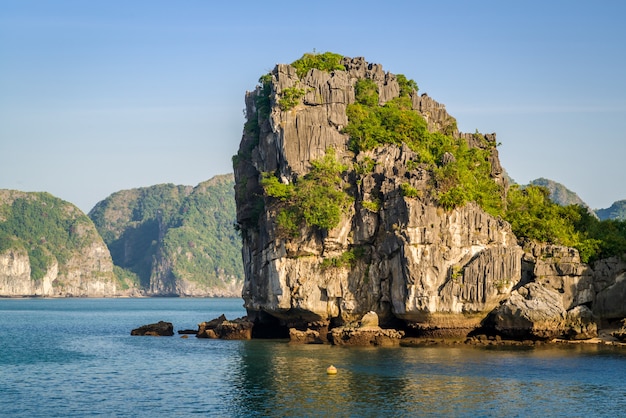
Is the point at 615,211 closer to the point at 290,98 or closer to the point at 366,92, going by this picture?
the point at 366,92

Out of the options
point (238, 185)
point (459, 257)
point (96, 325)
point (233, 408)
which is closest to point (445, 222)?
point (459, 257)

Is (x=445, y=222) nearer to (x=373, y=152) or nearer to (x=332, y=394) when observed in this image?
(x=373, y=152)

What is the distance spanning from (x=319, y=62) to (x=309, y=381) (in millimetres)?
28564

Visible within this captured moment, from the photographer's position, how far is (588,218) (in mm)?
58969

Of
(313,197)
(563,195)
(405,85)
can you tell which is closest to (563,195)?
(563,195)

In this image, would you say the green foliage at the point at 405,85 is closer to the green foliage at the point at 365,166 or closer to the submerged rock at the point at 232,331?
the green foliage at the point at 365,166

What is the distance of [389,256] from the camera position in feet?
172

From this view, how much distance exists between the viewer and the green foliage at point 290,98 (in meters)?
55.5

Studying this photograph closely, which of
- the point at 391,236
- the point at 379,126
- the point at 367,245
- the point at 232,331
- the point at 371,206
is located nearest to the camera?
the point at 391,236

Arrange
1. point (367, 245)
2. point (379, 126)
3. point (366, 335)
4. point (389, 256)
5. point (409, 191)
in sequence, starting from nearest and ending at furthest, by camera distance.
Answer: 1. point (366, 335)
2. point (409, 191)
3. point (389, 256)
4. point (367, 245)
5. point (379, 126)

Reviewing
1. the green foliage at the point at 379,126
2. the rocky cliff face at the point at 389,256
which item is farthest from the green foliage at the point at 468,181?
the green foliage at the point at 379,126

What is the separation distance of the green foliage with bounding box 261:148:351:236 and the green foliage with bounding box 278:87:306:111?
13.1 ft

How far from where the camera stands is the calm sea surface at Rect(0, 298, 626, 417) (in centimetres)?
3269

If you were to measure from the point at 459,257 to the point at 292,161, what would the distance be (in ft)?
40.0
